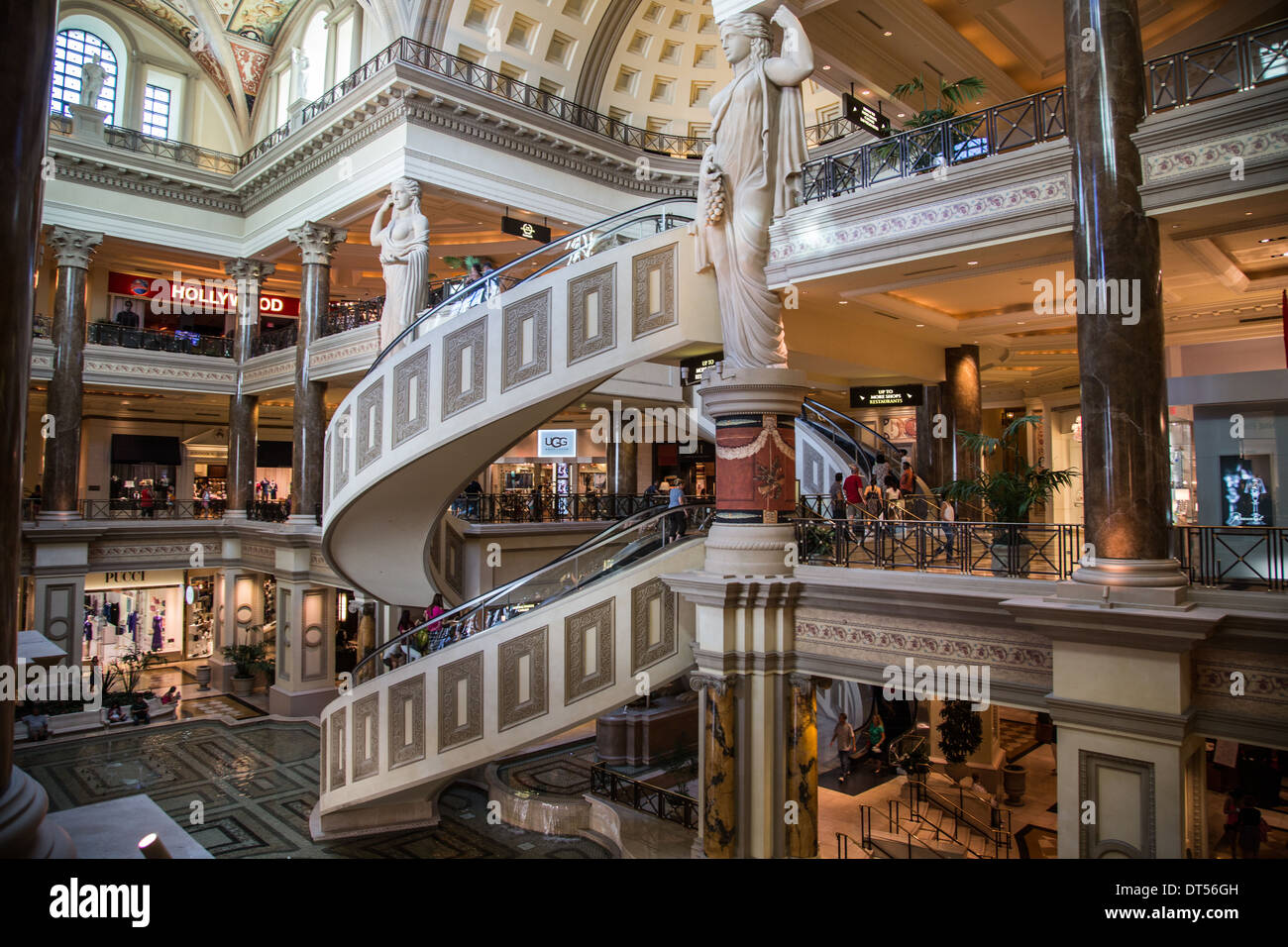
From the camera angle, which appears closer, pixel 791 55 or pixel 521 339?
pixel 791 55

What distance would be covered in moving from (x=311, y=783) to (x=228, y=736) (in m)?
3.48

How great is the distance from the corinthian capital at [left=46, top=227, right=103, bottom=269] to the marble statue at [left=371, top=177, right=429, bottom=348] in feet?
28.5

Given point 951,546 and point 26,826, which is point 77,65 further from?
point 26,826

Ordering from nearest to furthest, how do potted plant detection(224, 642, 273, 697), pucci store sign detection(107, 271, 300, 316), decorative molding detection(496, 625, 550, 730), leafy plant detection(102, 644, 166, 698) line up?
A: decorative molding detection(496, 625, 550, 730) → leafy plant detection(102, 644, 166, 698) → potted plant detection(224, 642, 273, 697) → pucci store sign detection(107, 271, 300, 316)

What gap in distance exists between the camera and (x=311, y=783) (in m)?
13.1

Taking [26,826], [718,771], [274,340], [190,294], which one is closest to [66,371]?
[274,340]

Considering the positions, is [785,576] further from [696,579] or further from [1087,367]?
[1087,367]

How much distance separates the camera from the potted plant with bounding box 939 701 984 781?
36.7 feet

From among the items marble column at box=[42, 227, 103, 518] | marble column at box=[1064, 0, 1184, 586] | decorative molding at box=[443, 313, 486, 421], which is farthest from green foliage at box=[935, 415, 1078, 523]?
marble column at box=[42, 227, 103, 518]

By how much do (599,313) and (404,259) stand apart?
5.62 meters

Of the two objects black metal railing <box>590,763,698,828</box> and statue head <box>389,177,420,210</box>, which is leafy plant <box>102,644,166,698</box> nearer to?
black metal railing <box>590,763,698,828</box>

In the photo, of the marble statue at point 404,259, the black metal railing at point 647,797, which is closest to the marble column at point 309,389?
the marble statue at point 404,259

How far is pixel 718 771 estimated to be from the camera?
834 cm
